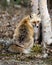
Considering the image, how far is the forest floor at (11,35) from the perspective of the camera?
24.2 ft

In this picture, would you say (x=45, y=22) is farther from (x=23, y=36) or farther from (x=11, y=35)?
(x=11, y=35)

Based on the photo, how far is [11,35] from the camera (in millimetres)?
10656

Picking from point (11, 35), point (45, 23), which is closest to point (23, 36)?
point (45, 23)

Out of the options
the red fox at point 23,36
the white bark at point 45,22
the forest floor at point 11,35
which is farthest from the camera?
the white bark at point 45,22

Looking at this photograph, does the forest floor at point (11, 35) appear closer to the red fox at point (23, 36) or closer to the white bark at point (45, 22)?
the red fox at point (23, 36)

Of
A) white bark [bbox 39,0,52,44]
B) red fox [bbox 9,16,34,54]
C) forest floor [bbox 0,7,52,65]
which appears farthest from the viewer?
white bark [bbox 39,0,52,44]

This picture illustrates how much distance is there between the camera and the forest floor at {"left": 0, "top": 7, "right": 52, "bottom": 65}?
7.37 metres

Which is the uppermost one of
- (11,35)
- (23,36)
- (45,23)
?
(45,23)

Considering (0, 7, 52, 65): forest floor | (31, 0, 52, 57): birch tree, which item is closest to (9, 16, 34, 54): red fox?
(0, 7, 52, 65): forest floor

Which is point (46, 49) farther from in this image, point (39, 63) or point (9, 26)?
point (9, 26)

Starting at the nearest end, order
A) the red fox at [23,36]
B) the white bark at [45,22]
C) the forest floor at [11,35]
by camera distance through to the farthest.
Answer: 1. the forest floor at [11,35]
2. the red fox at [23,36]
3. the white bark at [45,22]

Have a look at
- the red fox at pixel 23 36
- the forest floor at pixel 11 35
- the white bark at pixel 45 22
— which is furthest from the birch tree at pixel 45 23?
the red fox at pixel 23 36

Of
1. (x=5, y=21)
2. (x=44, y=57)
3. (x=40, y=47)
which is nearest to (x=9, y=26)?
(x=5, y=21)

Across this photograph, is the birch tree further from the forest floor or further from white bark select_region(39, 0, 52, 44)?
the forest floor
